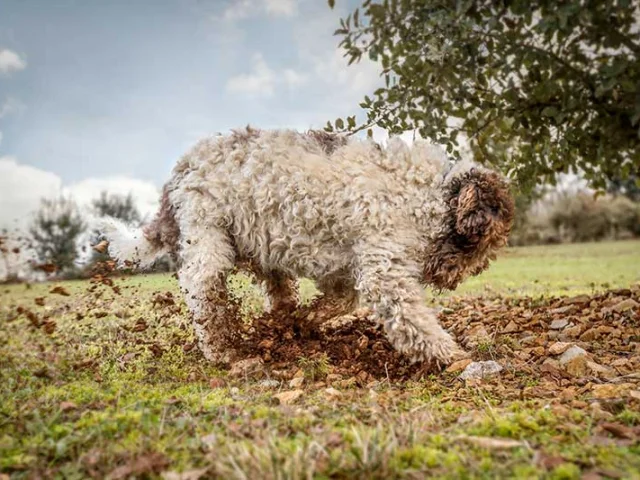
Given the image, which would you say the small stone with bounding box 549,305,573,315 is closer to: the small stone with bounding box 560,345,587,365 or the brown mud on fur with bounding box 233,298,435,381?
the small stone with bounding box 560,345,587,365

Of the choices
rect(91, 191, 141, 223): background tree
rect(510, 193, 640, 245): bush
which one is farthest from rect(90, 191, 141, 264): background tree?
rect(510, 193, 640, 245): bush

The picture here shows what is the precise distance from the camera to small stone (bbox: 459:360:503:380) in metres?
3.84

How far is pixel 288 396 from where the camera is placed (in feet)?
11.1

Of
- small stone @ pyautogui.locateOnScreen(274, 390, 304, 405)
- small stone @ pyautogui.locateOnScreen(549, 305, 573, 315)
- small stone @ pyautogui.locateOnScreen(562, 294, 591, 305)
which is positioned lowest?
small stone @ pyautogui.locateOnScreen(274, 390, 304, 405)

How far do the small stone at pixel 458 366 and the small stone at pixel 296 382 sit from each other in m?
1.05

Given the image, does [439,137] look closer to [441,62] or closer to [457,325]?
[441,62]

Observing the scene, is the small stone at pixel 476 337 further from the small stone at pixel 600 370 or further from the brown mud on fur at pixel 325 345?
the small stone at pixel 600 370

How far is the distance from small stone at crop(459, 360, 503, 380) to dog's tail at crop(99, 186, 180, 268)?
100 inches

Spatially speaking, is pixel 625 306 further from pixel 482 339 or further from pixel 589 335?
pixel 482 339

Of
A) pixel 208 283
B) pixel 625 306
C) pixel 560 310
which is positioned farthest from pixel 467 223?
pixel 625 306

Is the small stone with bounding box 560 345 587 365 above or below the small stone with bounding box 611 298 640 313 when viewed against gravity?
below

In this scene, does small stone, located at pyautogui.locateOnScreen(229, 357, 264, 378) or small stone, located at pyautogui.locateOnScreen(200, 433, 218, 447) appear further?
small stone, located at pyautogui.locateOnScreen(229, 357, 264, 378)

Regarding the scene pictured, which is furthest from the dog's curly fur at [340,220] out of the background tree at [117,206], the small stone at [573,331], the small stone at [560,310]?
the background tree at [117,206]

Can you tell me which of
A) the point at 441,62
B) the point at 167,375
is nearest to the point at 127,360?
the point at 167,375
